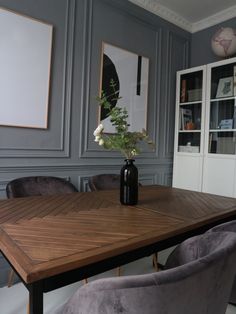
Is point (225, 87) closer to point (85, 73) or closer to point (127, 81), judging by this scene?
point (127, 81)

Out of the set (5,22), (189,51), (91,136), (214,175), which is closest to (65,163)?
(91,136)

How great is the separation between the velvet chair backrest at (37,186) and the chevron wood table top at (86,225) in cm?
33

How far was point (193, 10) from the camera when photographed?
10.5 ft

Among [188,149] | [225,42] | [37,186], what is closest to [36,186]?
[37,186]

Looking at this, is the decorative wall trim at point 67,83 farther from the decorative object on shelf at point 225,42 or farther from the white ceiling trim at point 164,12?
the decorative object on shelf at point 225,42

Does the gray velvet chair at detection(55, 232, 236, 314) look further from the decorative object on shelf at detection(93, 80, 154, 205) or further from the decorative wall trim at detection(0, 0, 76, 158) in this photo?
the decorative wall trim at detection(0, 0, 76, 158)

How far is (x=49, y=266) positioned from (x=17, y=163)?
1.60m

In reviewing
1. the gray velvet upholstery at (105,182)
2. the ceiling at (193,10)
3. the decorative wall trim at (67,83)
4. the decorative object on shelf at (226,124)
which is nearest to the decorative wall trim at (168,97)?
the ceiling at (193,10)

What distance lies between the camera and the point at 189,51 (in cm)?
357

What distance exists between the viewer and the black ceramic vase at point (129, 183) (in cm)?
149

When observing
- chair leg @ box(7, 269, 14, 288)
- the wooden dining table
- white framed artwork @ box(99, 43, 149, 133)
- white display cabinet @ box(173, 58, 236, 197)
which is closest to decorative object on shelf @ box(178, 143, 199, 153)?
white display cabinet @ box(173, 58, 236, 197)

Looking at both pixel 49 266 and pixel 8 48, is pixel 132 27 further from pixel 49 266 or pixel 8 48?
pixel 49 266

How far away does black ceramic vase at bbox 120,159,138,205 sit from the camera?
149 centimetres

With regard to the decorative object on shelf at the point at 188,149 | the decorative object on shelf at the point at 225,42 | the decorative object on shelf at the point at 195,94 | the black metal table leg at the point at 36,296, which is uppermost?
the decorative object on shelf at the point at 225,42
